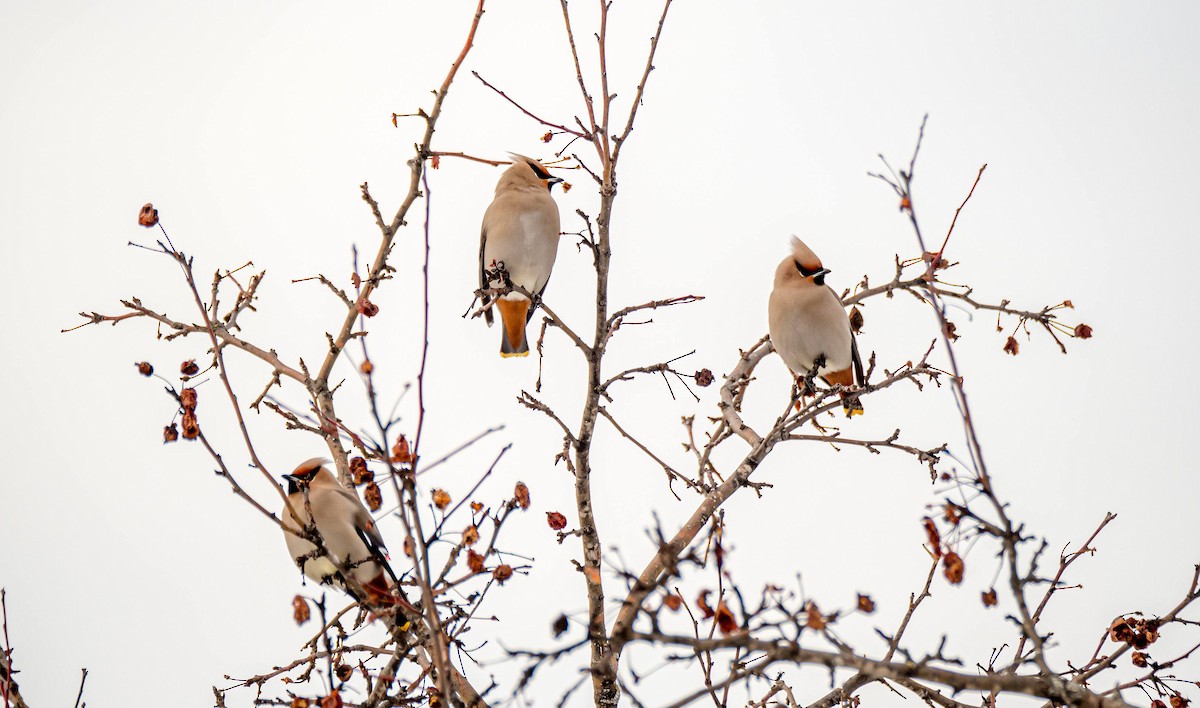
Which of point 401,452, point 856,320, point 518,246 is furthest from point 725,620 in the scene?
point 518,246

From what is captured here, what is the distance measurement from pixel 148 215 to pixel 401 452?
1.05m

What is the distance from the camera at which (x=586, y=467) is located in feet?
11.8

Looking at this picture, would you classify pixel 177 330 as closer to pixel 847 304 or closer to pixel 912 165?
pixel 847 304

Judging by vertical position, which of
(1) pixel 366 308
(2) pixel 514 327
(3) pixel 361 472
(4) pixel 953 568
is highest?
(2) pixel 514 327

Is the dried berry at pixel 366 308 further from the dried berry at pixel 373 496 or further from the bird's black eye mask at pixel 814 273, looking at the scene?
the bird's black eye mask at pixel 814 273

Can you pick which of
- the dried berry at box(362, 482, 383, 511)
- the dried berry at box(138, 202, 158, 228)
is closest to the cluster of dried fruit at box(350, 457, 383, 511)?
the dried berry at box(362, 482, 383, 511)

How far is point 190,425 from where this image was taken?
2641mm

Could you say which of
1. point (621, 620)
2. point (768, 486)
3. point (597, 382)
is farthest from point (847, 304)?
point (621, 620)

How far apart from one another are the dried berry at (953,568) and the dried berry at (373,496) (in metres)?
1.30

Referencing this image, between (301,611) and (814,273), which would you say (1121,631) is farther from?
(814,273)

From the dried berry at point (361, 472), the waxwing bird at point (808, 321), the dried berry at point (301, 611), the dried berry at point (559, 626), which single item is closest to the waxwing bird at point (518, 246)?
the waxwing bird at point (808, 321)

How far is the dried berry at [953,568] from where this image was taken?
7.60ft

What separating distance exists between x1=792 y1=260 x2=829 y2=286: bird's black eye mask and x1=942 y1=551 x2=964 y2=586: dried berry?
2940 mm

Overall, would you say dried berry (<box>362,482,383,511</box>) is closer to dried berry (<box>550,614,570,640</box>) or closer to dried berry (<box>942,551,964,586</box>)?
dried berry (<box>550,614,570,640</box>)
